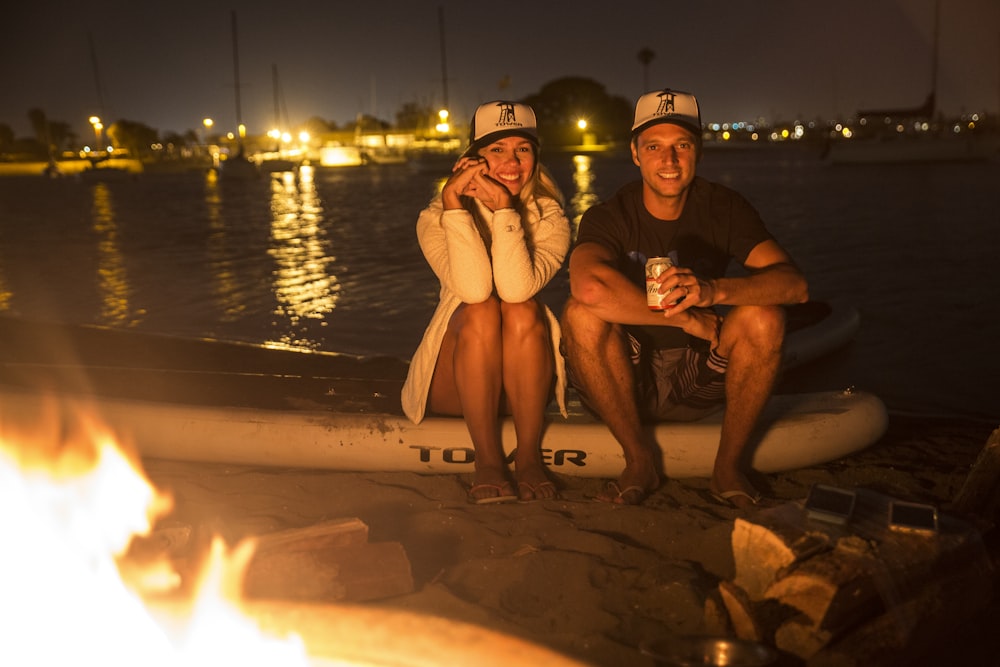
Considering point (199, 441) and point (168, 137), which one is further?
point (168, 137)

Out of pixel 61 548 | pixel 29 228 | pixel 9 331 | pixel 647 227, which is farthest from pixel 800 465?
pixel 29 228

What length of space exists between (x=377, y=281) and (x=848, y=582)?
963 centimetres

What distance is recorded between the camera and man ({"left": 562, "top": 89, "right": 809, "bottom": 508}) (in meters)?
3.69

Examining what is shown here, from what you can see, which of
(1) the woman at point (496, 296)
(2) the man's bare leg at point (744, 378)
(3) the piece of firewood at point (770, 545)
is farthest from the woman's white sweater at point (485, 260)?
(3) the piece of firewood at point (770, 545)

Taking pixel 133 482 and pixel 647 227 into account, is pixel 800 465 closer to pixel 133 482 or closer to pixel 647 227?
pixel 647 227

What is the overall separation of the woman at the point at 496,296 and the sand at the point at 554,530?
276 mm

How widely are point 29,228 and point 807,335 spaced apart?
19785mm

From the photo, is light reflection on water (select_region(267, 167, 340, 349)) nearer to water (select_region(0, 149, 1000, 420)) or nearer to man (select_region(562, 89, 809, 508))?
water (select_region(0, 149, 1000, 420))

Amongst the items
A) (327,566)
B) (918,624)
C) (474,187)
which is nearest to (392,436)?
(474,187)

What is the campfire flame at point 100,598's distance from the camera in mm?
2213

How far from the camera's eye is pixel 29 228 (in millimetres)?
21297

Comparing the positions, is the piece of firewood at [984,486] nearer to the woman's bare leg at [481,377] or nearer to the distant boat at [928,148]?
the woman's bare leg at [481,377]

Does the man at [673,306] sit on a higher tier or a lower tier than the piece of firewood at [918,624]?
higher

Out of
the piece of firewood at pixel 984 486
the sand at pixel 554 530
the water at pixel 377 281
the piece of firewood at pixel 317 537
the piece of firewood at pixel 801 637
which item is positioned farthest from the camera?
the water at pixel 377 281
